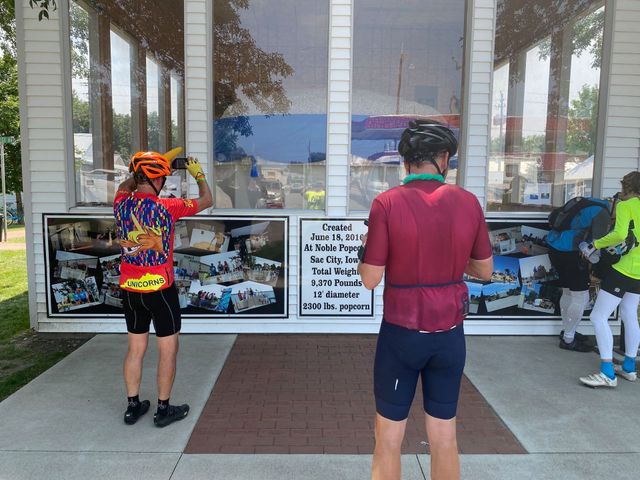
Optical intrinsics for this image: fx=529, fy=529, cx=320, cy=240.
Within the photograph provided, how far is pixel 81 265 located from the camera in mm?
5836

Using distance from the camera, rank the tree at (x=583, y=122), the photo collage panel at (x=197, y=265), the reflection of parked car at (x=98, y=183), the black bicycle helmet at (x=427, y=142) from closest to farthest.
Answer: the black bicycle helmet at (x=427, y=142), the photo collage panel at (x=197, y=265), the reflection of parked car at (x=98, y=183), the tree at (x=583, y=122)

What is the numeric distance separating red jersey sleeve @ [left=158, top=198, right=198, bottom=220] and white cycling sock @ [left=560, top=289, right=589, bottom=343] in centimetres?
406

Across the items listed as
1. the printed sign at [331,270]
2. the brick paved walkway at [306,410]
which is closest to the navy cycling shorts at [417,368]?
the brick paved walkway at [306,410]

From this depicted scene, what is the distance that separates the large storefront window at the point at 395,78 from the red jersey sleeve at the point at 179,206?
8.74 ft

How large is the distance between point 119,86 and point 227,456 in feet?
15.1

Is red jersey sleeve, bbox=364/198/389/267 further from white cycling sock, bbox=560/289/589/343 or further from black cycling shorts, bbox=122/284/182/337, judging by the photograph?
white cycling sock, bbox=560/289/589/343

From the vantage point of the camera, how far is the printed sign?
5.90 metres

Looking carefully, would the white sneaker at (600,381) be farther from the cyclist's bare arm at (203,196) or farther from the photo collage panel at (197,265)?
the cyclist's bare arm at (203,196)

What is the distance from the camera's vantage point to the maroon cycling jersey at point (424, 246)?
238 cm

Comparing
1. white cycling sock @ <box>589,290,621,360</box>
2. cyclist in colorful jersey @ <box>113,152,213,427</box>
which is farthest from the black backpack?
cyclist in colorful jersey @ <box>113,152,213,427</box>

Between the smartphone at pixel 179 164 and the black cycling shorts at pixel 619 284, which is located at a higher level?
the smartphone at pixel 179 164

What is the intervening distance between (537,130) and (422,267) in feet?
15.1

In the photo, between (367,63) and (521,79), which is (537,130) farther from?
(367,63)

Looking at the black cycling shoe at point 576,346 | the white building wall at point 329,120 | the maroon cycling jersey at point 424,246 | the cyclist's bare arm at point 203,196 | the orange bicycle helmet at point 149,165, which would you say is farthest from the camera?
the white building wall at point 329,120
